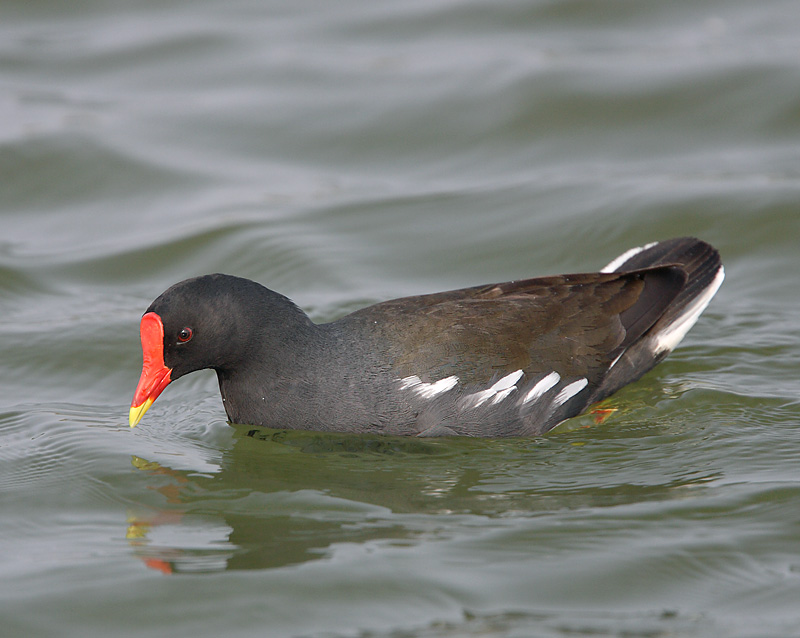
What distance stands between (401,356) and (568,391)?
94 centimetres

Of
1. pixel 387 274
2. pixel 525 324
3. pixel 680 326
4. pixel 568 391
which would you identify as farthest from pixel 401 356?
pixel 387 274

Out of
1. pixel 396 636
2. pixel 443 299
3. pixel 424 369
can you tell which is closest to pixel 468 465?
pixel 424 369

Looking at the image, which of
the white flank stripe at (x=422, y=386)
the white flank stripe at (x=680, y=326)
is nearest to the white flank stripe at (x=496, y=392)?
the white flank stripe at (x=422, y=386)

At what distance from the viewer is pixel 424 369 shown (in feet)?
18.3

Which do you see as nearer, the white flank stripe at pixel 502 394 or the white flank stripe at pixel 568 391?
the white flank stripe at pixel 502 394

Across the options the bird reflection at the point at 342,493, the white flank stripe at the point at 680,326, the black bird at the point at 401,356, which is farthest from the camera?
the white flank stripe at the point at 680,326

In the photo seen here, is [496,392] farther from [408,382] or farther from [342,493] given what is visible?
[342,493]

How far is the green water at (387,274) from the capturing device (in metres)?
4.52

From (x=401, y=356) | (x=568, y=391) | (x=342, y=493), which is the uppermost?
(x=401, y=356)

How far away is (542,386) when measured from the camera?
229 inches

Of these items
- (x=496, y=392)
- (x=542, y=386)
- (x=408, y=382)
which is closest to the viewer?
(x=408, y=382)

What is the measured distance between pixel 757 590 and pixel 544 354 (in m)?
1.83

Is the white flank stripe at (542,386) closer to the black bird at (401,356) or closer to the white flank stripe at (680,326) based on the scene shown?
the black bird at (401,356)

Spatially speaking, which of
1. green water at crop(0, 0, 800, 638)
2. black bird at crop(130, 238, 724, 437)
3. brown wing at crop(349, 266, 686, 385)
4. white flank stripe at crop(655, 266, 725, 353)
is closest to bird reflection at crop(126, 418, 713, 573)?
green water at crop(0, 0, 800, 638)
